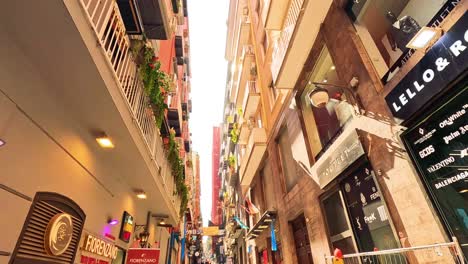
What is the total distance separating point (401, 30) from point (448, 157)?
9.30ft

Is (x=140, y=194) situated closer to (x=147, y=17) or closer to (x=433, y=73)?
(x=147, y=17)

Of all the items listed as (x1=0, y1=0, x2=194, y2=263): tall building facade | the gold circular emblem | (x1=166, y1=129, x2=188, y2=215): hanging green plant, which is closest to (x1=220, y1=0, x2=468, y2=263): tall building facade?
(x1=0, y1=0, x2=194, y2=263): tall building facade

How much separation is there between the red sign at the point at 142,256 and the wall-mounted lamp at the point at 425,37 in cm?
825

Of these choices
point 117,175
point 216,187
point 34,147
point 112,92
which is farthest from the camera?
point 216,187

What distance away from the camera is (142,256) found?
303 inches

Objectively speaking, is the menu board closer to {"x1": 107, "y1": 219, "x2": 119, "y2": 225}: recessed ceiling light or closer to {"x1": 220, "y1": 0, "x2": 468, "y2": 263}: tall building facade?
{"x1": 220, "y1": 0, "x2": 468, "y2": 263}: tall building facade

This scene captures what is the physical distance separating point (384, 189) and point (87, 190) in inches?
254

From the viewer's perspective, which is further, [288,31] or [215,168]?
[215,168]

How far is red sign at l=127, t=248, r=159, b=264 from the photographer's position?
301 inches

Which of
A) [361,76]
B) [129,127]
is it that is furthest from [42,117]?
[361,76]

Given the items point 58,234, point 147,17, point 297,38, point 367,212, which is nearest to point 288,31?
point 297,38

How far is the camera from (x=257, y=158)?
15.7m

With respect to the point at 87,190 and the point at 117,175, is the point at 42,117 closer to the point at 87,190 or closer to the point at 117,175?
the point at 87,190

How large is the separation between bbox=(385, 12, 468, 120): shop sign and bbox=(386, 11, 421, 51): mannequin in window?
40.4 inches
